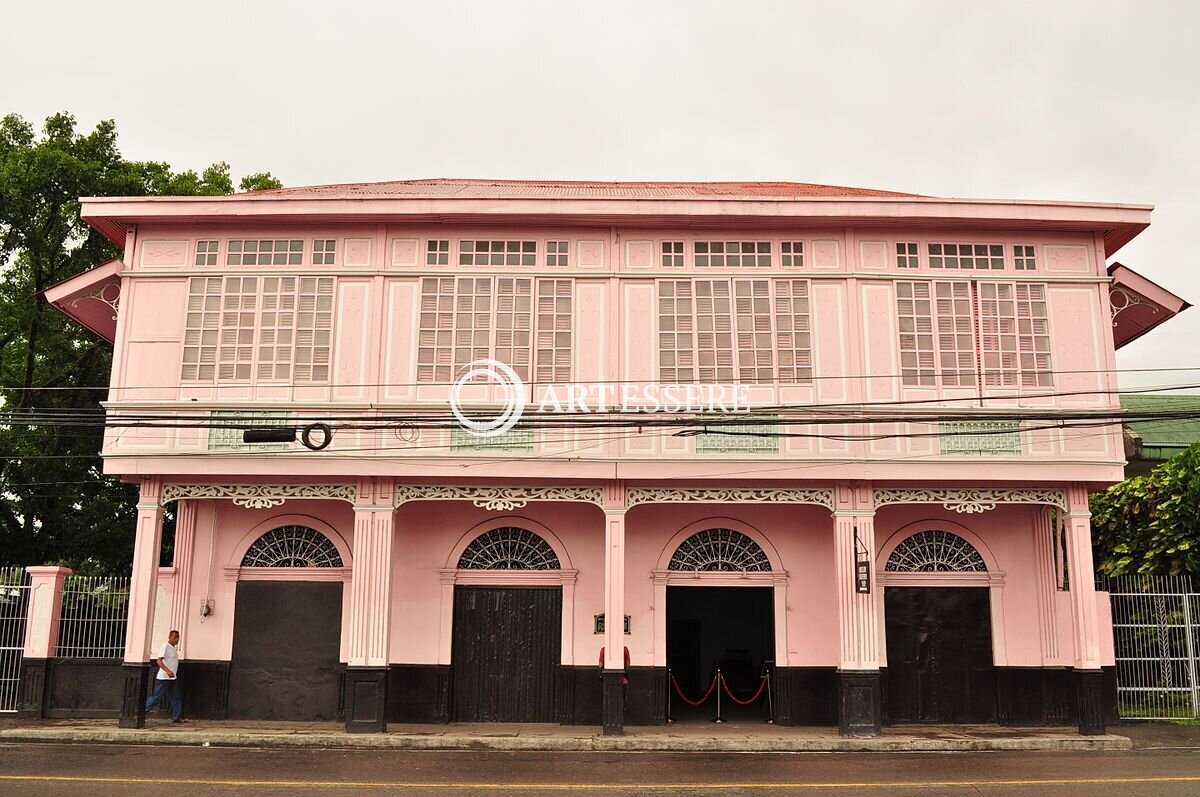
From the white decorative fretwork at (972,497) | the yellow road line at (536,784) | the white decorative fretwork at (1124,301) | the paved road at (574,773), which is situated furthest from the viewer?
the white decorative fretwork at (1124,301)

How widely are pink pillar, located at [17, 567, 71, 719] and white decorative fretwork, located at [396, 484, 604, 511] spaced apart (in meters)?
5.67

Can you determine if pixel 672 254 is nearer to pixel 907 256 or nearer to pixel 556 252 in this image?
pixel 556 252

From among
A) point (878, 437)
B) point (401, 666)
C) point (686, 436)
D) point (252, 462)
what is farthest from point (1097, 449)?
point (252, 462)

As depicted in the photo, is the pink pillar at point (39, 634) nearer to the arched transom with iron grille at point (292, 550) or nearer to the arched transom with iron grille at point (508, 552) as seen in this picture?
the arched transom with iron grille at point (292, 550)

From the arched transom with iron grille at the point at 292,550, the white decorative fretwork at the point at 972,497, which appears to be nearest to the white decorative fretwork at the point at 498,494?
the arched transom with iron grille at the point at 292,550

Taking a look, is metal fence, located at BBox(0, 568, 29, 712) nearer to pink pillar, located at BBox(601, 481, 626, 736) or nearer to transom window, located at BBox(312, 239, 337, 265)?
transom window, located at BBox(312, 239, 337, 265)

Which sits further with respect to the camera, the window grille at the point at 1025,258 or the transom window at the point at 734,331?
the window grille at the point at 1025,258

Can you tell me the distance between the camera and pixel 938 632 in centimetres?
1638

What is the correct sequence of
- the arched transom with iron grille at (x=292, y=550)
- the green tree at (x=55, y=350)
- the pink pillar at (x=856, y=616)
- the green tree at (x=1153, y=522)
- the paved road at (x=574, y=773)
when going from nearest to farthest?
1. the paved road at (x=574, y=773)
2. the pink pillar at (x=856, y=616)
3. the arched transom with iron grille at (x=292, y=550)
4. the green tree at (x=1153, y=522)
5. the green tree at (x=55, y=350)

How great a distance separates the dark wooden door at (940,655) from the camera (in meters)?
16.2

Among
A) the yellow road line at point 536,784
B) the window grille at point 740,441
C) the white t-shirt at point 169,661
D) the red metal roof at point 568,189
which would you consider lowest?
the yellow road line at point 536,784

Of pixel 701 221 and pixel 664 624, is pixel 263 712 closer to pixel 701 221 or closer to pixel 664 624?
pixel 664 624

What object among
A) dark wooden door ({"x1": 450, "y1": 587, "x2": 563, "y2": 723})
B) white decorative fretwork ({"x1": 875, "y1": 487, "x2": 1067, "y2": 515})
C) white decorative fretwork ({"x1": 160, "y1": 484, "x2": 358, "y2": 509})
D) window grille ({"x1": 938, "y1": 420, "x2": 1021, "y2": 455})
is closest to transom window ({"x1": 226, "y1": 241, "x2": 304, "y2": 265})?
white decorative fretwork ({"x1": 160, "y1": 484, "x2": 358, "y2": 509})

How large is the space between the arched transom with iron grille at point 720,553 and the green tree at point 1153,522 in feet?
25.2
